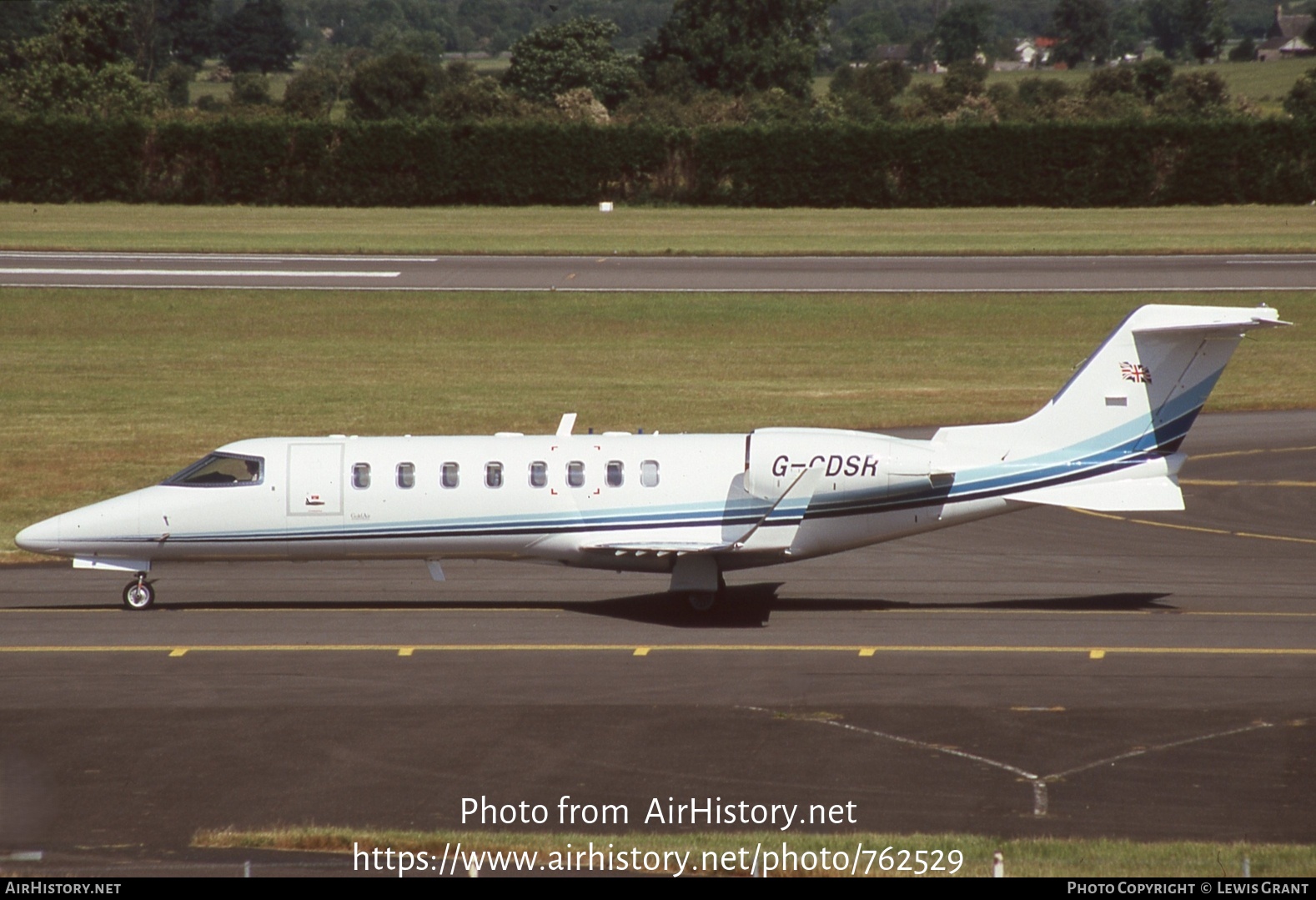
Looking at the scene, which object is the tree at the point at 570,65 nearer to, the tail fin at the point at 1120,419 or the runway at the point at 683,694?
the runway at the point at 683,694

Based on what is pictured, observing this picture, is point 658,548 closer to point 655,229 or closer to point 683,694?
point 683,694

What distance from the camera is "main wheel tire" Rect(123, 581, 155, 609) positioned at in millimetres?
24797

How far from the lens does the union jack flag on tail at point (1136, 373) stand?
24.2 metres

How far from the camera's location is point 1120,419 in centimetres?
2408

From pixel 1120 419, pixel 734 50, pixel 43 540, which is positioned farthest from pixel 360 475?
pixel 734 50

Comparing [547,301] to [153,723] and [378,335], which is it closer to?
[378,335]

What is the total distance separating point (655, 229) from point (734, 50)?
169 ft

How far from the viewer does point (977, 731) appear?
18.5 metres

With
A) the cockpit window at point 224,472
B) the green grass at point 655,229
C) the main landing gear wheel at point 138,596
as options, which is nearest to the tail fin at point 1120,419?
the cockpit window at point 224,472

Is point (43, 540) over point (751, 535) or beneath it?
beneath

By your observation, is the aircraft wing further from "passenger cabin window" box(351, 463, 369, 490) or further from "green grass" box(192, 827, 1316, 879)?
"green grass" box(192, 827, 1316, 879)

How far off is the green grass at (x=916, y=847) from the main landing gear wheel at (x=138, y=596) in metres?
10.2
